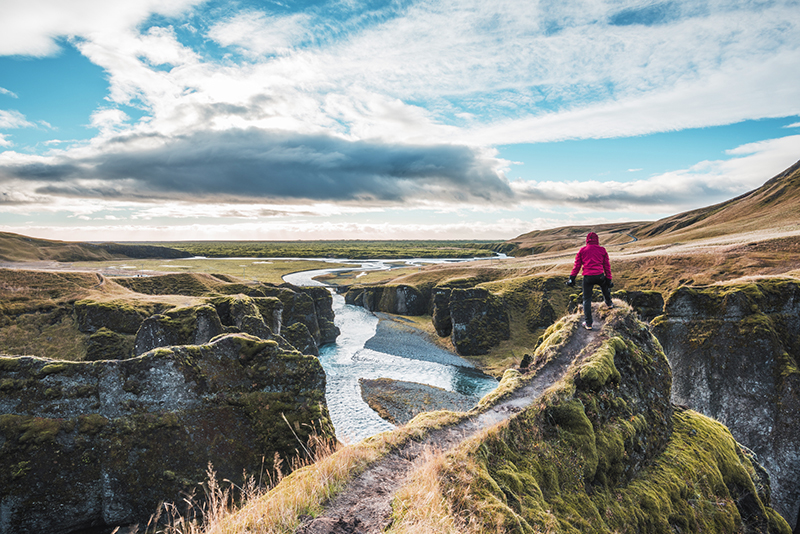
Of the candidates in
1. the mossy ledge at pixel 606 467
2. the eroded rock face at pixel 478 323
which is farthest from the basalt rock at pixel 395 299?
the mossy ledge at pixel 606 467

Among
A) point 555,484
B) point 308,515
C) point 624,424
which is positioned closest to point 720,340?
point 624,424

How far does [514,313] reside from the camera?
68.8 meters

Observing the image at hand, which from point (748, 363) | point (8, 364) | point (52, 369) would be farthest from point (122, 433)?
point (748, 363)

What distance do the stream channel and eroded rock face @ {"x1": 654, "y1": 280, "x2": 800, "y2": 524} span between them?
74.6 ft

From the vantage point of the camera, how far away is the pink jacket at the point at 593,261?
16.2 m

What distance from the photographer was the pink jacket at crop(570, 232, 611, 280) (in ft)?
53.3

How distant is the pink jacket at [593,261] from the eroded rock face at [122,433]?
15.7 meters

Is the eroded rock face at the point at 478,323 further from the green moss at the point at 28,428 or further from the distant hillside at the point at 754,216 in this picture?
the distant hillside at the point at 754,216

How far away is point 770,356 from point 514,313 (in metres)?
42.6

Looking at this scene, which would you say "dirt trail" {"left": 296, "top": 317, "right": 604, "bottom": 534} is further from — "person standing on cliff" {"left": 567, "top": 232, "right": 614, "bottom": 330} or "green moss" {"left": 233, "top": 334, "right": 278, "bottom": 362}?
"green moss" {"left": 233, "top": 334, "right": 278, "bottom": 362}

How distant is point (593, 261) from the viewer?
53.7ft

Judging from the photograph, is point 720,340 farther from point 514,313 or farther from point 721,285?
point 514,313

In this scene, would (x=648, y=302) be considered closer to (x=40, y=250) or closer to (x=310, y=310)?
(x=310, y=310)

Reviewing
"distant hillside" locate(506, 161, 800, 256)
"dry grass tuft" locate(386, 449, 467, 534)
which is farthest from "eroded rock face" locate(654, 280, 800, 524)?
"distant hillside" locate(506, 161, 800, 256)
